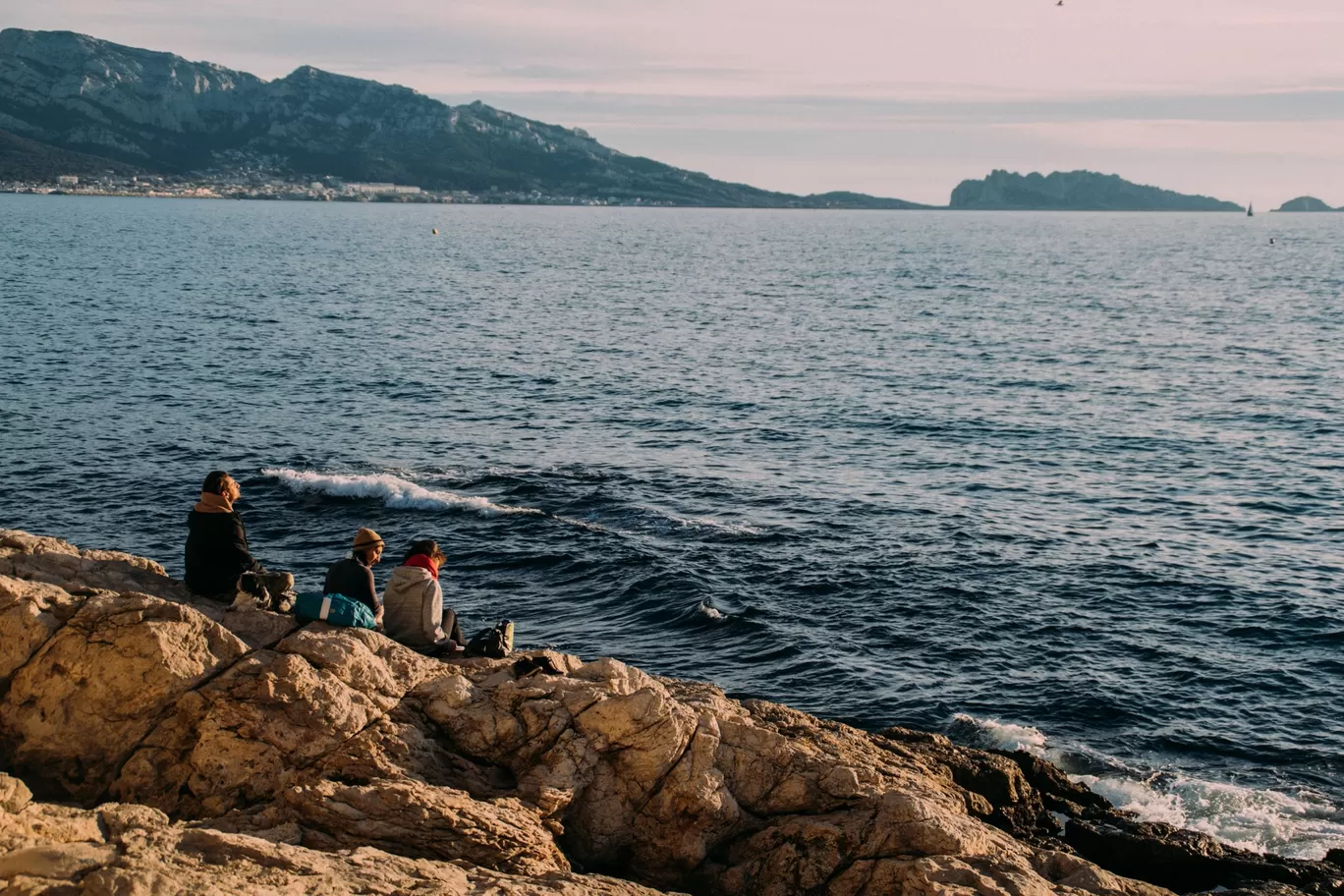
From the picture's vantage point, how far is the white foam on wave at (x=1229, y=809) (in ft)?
56.7

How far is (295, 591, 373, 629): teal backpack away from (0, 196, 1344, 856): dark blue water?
10.4 meters

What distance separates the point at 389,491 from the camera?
33438 millimetres

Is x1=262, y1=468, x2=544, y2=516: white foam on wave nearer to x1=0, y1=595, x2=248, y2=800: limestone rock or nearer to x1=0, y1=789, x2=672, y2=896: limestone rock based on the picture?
x1=0, y1=595, x2=248, y2=800: limestone rock

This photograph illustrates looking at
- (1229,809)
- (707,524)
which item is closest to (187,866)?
(1229,809)

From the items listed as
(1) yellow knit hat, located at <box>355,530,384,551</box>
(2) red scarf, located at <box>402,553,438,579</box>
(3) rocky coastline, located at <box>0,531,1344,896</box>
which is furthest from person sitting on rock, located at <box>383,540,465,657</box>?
(3) rocky coastline, located at <box>0,531,1344,896</box>

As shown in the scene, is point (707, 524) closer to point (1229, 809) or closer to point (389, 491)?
point (389, 491)

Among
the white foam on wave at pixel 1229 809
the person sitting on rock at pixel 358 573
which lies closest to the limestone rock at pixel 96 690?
the person sitting on rock at pixel 358 573

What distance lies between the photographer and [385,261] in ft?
427

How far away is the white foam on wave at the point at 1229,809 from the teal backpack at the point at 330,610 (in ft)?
38.5

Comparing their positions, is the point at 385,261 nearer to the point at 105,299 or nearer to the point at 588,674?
the point at 105,299

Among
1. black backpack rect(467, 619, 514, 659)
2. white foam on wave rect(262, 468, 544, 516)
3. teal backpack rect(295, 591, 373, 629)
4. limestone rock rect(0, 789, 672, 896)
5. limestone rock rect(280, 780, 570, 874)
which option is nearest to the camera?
limestone rock rect(0, 789, 672, 896)

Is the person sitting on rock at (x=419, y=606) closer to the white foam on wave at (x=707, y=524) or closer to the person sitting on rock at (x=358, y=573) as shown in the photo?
the person sitting on rock at (x=358, y=573)

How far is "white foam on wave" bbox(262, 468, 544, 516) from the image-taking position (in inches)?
1280

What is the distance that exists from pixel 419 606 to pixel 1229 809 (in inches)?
505
